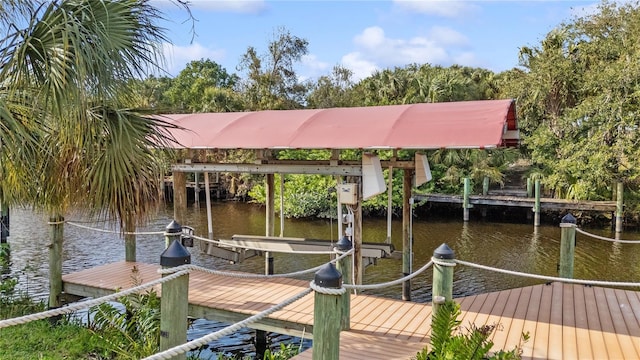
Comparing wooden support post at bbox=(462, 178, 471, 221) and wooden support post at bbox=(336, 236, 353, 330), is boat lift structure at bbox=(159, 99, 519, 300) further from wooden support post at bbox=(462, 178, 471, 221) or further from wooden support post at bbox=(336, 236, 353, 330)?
wooden support post at bbox=(462, 178, 471, 221)

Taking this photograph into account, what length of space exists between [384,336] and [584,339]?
202 centimetres

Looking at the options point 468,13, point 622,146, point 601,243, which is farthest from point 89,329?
point 622,146

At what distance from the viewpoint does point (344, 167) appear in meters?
6.98

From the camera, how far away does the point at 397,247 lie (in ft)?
48.2

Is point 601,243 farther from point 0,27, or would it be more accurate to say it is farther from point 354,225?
point 0,27

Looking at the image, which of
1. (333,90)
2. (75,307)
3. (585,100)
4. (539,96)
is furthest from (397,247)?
(333,90)

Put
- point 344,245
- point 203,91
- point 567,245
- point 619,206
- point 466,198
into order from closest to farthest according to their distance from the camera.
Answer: point 344,245 → point 567,245 → point 619,206 → point 466,198 → point 203,91

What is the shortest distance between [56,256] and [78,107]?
3637 mm

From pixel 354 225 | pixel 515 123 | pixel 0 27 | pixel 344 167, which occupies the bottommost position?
pixel 354 225

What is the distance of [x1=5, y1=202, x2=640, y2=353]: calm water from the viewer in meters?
10.4

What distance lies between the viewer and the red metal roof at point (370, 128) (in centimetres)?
612

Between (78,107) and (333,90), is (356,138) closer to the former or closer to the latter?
(78,107)

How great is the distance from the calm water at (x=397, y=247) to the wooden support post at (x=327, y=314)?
14.8ft

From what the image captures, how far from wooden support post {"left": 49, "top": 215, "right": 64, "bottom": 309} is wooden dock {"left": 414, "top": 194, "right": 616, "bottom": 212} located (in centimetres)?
1614
